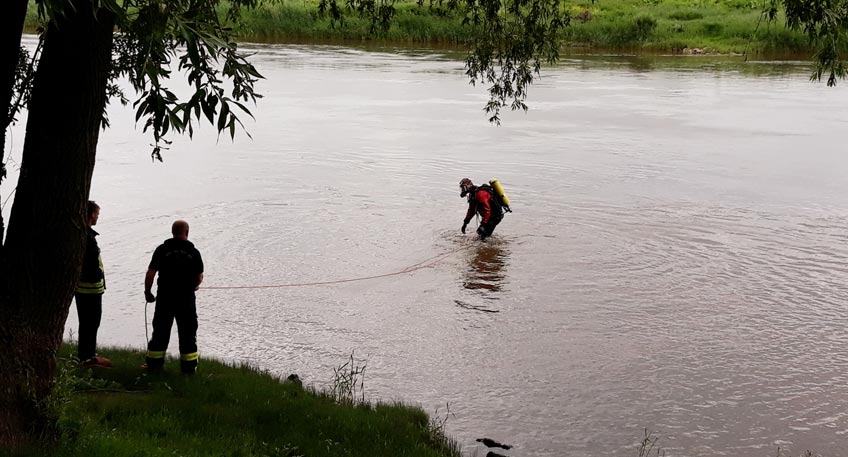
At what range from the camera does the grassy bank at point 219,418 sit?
676 centimetres

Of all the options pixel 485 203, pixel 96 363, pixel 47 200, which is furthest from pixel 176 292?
pixel 485 203

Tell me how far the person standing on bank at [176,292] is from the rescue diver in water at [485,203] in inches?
349

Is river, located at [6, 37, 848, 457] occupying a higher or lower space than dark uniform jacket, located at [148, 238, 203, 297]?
lower

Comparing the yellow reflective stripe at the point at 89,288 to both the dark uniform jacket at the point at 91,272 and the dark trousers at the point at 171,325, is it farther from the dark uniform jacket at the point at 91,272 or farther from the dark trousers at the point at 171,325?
the dark trousers at the point at 171,325

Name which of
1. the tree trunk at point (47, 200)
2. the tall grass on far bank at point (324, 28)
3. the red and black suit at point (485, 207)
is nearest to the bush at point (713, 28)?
the tall grass on far bank at point (324, 28)

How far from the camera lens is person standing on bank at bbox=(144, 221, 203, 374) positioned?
882 cm

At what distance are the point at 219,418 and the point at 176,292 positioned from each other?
1489 millimetres

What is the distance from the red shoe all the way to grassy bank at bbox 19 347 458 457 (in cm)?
13

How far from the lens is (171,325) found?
8.96 m

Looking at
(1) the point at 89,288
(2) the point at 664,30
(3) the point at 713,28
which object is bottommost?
(1) the point at 89,288

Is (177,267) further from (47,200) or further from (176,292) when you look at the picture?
(47,200)

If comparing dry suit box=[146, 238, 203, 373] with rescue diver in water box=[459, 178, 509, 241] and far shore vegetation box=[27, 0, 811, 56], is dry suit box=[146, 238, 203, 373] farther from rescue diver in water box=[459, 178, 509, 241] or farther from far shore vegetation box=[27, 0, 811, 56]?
far shore vegetation box=[27, 0, 811, 56]

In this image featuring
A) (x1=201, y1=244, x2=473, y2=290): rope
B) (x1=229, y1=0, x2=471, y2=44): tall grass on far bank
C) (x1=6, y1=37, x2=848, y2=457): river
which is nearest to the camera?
(x1=6, y1=37, x2=848, y2=457): river

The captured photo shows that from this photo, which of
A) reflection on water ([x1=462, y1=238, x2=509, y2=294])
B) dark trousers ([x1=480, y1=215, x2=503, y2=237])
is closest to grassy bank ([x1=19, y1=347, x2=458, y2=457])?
reflection on water ([x1=462, y1=238, x2=509, y2=294])
